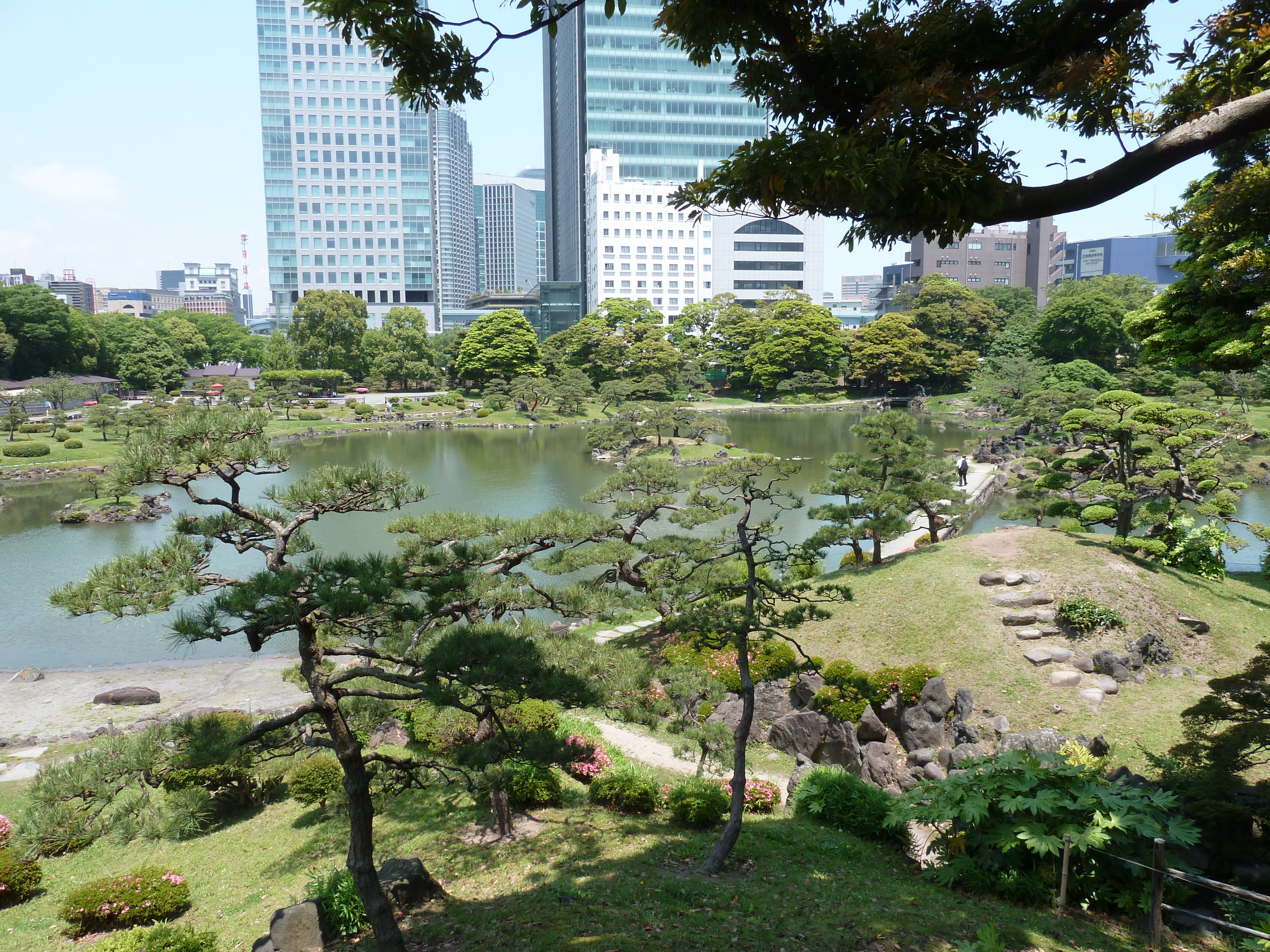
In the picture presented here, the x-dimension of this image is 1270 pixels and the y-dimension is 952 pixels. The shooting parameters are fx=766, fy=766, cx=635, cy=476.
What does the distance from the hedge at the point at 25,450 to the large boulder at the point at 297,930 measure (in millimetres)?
37817

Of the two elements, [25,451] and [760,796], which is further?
[25,451]

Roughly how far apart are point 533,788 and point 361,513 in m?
19.6

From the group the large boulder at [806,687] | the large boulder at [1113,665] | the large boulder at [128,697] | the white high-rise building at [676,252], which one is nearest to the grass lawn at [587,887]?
the large boulder at [806,687]

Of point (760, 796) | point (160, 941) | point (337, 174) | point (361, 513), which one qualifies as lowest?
point (760, 796)

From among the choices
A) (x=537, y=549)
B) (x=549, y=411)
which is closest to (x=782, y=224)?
(x=549, y=411)

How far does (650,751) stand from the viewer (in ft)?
34.4

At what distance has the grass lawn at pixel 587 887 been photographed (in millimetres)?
5246

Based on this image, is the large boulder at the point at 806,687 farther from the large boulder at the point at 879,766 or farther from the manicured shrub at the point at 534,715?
the manicured shrub at the point at 534,715

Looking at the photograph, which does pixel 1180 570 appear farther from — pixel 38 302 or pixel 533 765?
pixel 38 302

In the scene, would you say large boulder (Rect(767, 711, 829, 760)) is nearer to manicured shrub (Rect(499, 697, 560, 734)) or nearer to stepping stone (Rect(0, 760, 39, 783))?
manicured shrub (Rect(499, 697, 560, 734))

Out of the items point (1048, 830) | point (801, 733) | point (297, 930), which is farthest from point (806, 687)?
point (297, 930)

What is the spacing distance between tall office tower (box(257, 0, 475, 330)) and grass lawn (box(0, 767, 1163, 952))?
85.1 meters

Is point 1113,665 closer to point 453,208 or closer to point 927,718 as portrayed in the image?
point 927,718

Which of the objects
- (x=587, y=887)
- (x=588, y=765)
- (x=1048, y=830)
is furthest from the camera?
(x=588, y=765)
